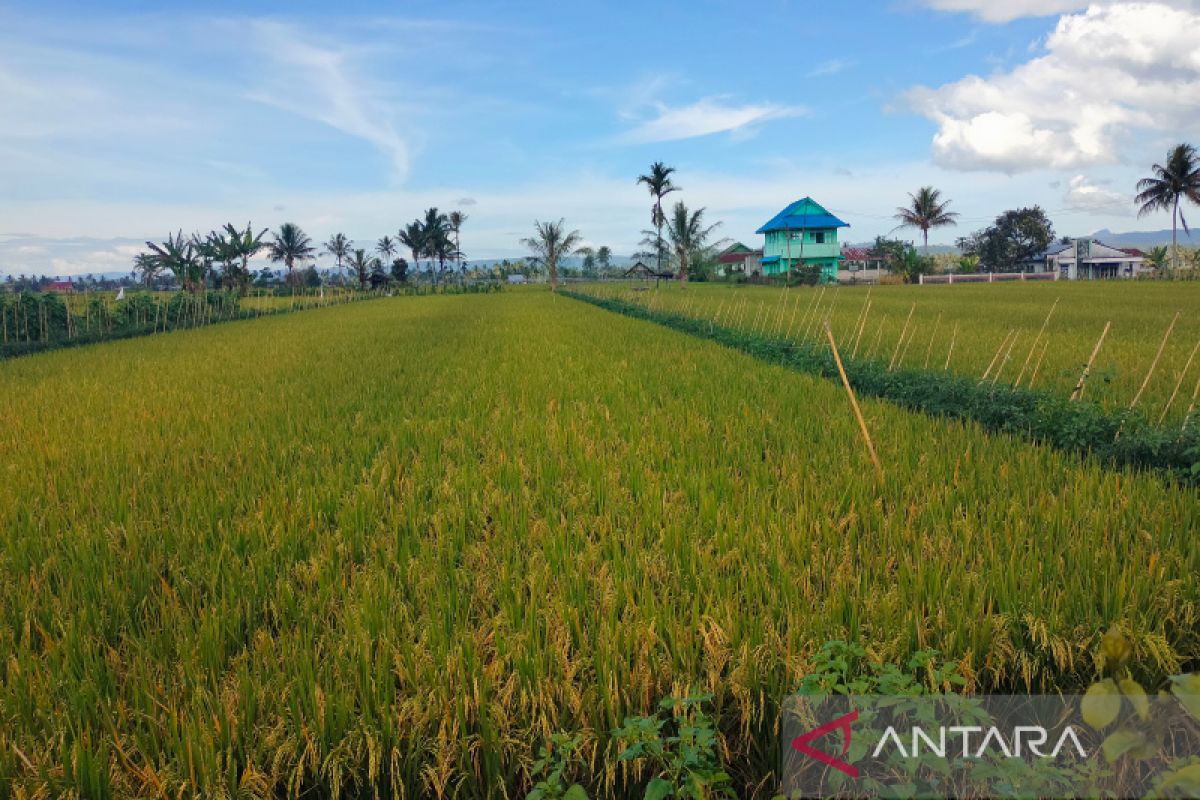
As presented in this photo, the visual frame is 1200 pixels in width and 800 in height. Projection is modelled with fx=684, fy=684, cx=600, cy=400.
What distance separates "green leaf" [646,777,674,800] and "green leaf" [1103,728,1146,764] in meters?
0.78

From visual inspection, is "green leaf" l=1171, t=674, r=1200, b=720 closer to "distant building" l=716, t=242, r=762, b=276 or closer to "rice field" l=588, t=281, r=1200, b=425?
"rice field" l=588, t=281, r=1200, b=425

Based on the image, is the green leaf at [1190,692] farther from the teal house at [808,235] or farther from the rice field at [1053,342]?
the teal house at [808,235]

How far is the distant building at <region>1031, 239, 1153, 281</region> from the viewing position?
160 feet

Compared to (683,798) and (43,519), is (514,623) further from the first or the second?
(43,519)

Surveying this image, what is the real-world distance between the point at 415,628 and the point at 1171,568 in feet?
8.86

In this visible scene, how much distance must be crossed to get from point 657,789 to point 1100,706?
0.82 meters

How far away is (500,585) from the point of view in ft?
7.98

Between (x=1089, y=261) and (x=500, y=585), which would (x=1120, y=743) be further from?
(x=1089, y=261)

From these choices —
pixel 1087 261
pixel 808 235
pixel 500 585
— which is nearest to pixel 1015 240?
pixel 1087 261

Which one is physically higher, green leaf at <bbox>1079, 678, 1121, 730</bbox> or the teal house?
the teal house

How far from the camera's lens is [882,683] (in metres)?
1.63

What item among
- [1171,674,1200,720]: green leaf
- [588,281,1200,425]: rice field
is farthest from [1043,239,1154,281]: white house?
[1171,674,1200,720]: green leaf

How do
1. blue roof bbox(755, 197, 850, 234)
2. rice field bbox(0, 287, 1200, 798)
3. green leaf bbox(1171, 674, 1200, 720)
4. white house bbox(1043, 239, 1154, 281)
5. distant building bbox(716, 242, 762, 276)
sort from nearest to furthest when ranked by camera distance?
green leaf bbox(1171, 674, 1200, 720), rice field bbox(0, 287, 1200, 798), blue roof bbox(755, 197, 850, 234), white house bbox(1043, 239, 1154, 281), distant building bbox(716, 242, 762, 276)

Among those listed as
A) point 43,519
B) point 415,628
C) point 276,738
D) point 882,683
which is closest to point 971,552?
point 882,683
